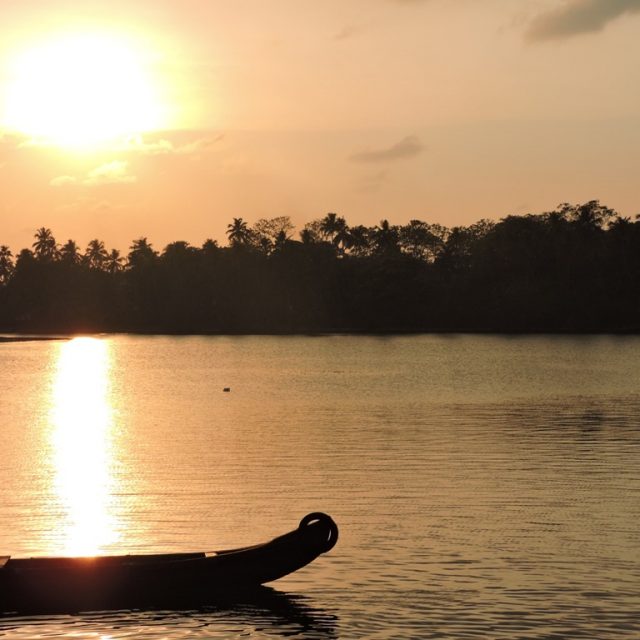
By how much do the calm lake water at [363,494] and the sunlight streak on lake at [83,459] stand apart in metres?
0.13

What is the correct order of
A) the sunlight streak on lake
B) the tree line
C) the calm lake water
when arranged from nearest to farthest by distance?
the calm lake water, the sunlight streak on lake, the tree line

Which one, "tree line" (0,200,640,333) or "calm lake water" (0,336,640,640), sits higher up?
"tree line" (0,200,640,333)

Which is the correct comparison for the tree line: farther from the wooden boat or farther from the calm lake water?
the wooden boat

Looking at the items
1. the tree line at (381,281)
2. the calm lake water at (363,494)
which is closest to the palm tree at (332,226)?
the tree line at (381,281)

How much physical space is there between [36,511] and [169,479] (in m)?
6.58

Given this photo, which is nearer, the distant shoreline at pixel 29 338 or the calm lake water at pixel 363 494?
the calm lake water at pixel 363 494

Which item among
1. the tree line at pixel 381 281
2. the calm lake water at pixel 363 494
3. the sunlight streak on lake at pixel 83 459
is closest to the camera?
the calm lake water at pixel 363 494

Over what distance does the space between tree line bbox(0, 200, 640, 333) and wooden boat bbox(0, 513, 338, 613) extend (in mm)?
148579

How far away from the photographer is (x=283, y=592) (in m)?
22.3

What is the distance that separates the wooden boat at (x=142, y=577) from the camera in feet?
68.5

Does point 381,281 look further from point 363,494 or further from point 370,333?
point 363,494

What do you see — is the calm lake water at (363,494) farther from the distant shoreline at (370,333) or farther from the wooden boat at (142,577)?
the distant shoreline at (370,333)

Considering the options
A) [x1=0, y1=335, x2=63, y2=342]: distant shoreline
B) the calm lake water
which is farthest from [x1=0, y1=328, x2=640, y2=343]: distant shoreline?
the calm lake water

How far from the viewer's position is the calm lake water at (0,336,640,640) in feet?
68.3
